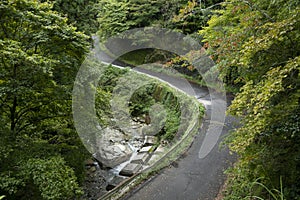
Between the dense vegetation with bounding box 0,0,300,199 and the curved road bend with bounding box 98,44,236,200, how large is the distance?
0.56 meters

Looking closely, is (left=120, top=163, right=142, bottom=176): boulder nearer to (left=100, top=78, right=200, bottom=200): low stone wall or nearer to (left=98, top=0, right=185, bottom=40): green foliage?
(left=100, top=78, right=200, bottom=200): low stone wall

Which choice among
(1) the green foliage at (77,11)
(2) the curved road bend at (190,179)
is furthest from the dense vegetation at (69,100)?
(1) the green foliage at (77,11)

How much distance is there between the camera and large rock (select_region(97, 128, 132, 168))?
8.69 metres

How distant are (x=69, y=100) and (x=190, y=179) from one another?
11.1 ft

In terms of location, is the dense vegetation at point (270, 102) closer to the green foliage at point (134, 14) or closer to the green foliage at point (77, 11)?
the green foliage at point (77, 11)

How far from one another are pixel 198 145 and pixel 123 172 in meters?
2.40

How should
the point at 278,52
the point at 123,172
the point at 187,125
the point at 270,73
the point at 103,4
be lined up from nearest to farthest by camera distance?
the point at 270,73 < the point at 278,52 < the point at 123,172 < the point at 187,125 < the point at 103,4

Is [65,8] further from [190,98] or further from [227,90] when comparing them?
[227,90]

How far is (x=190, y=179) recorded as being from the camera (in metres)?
6.49

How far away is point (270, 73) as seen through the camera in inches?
135

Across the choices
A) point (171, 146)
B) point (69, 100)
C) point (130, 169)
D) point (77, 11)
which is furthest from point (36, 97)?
point (77, 11)

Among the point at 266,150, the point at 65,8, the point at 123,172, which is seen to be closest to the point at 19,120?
the point at 123,172

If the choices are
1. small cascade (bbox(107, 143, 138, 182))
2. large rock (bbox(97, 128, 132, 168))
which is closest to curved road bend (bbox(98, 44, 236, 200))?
small cascade (bbox(107, 143, 138, 182))

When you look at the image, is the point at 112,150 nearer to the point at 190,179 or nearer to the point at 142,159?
the point at 142,159
